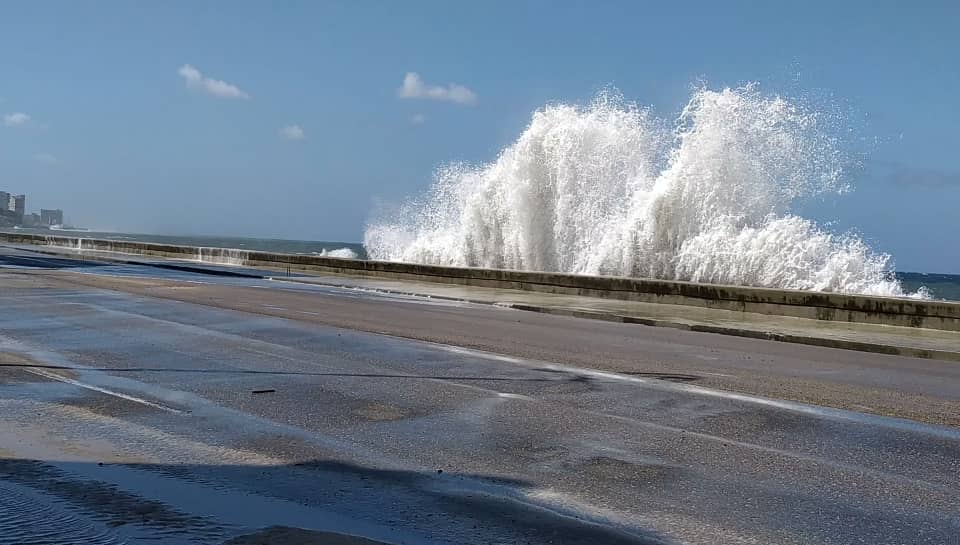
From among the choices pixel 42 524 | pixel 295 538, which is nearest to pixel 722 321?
pixel 295 538

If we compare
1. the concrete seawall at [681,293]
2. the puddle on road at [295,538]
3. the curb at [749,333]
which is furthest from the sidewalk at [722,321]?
the puddle on road at [295,538]

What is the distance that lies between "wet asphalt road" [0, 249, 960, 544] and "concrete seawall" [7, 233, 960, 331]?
4.76m

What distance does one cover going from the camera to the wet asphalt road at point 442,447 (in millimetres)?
4434

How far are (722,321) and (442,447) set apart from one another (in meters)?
11.0

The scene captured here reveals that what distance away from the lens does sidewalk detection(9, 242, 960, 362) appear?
1317 cm

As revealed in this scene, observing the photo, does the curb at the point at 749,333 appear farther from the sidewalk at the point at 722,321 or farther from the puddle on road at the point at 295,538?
the puddle on road at the point at 295,538

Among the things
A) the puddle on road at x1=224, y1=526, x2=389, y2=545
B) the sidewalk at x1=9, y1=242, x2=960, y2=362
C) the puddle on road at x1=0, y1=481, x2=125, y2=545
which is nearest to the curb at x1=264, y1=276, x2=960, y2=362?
the sidewalk at x1=9, y1=242, x2=960, y2=362

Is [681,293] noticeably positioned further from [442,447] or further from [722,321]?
[442,447]

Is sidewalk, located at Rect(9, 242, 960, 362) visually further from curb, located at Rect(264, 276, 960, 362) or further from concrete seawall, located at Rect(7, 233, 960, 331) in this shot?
concrete seawall, located at Rect(7, 233, 960, 331)

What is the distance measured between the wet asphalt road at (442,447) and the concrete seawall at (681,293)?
4760 mm

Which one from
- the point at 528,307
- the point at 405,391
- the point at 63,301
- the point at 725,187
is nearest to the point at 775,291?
the point at 528,307

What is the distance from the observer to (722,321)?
16000mm

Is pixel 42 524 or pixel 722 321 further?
pixel 722 321

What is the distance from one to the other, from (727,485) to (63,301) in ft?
43.5
